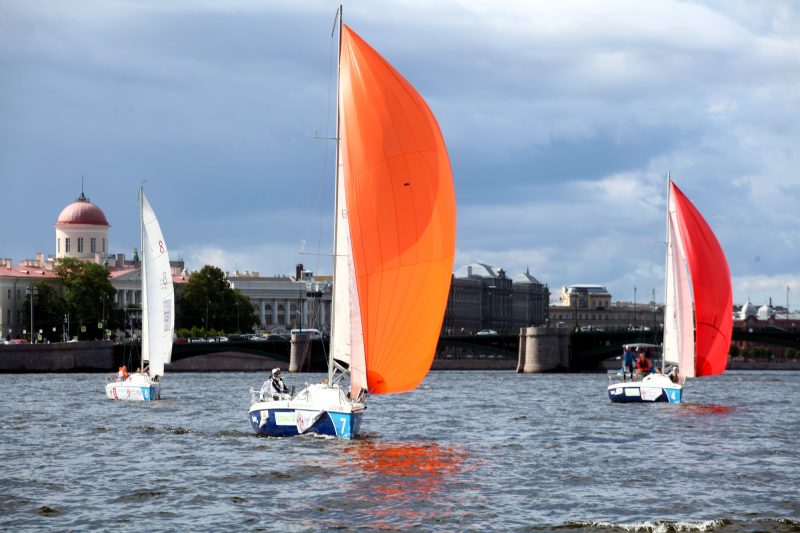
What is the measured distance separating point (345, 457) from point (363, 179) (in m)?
3.90

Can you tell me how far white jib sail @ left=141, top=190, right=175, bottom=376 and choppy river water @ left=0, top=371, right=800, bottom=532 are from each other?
413 inches

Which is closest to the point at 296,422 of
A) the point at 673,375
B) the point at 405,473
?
the point at 405,473

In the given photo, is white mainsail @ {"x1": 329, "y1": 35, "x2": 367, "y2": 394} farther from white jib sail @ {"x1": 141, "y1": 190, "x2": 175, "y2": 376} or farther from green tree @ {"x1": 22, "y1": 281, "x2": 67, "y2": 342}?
green tree @ {"x1": 22, "y1": 281, "x2": 67, "y2": 342}

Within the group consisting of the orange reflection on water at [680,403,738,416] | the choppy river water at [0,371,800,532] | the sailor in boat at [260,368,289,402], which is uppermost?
the sailor in boat at [260,368,289,402]

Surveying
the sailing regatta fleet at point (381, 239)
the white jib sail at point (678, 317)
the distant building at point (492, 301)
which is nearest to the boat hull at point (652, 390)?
the white jib sail at point (678, 317)

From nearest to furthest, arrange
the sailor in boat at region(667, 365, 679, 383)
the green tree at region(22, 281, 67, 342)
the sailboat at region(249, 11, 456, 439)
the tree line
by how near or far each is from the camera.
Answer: the sailboat at region(249, 11, 456, 439) < the sailor in boat at region(667, 365, 679, 383) < the green tree at region(22, 281, 67, 342) < the tree line

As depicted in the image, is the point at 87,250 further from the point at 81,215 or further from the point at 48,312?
the point at 48,312

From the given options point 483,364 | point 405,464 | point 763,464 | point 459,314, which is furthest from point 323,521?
point 459,314

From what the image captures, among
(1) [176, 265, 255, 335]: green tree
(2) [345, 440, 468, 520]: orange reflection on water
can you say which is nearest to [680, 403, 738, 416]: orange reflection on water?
(2) [345, 440, 468, 520]: orange reflection on water

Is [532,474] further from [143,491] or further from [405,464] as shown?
[143,491]

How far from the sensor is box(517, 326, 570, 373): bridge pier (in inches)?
3684

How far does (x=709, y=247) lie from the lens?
41156 millimetres

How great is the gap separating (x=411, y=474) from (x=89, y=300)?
93.0m

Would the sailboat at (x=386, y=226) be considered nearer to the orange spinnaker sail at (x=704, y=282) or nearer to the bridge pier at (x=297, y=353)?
the orange spinnaker sail at (x=704, y=282)
